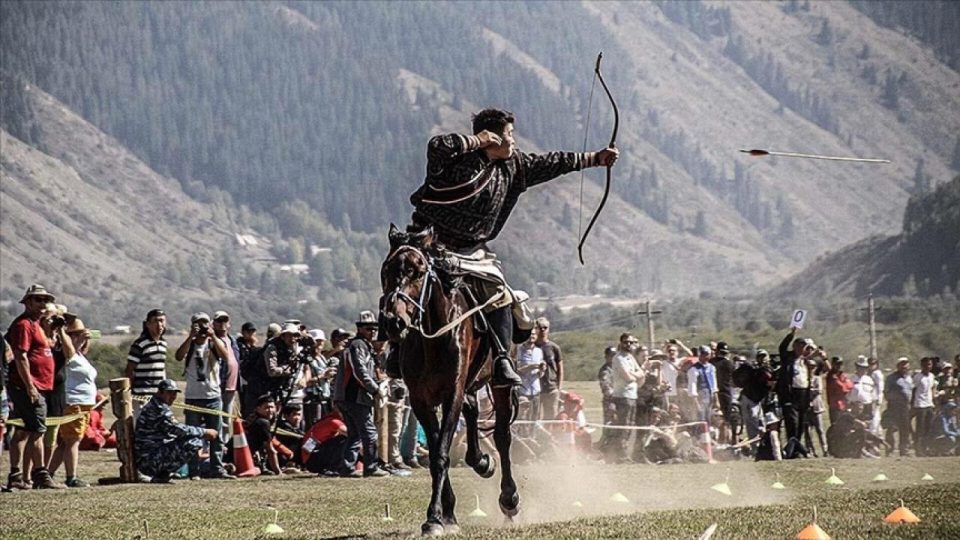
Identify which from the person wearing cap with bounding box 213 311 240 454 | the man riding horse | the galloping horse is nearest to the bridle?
the galloping horse

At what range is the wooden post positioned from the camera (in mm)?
22938

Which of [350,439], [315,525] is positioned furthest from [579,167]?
[350,439]

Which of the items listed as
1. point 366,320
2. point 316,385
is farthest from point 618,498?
point 316,385

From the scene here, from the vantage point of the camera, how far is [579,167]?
1605 centimetres

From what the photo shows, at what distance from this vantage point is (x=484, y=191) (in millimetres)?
15430

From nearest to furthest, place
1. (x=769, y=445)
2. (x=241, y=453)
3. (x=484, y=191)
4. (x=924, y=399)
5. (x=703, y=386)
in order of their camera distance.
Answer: (x=484, y=191) → (x=241, y=453) → (x=769, y=445) → (x=703, y=386) → (x=924, y=399)

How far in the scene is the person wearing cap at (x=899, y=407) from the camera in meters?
32.8

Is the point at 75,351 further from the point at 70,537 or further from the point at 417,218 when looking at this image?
the point at 417,218

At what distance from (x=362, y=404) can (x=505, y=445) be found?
8049 millimetres

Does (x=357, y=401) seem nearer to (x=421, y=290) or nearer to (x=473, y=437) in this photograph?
(x=473, y=437)

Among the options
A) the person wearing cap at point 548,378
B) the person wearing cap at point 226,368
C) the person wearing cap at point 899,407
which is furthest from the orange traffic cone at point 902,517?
the person wearing cap at point 899,407

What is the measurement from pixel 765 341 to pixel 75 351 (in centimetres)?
A: 5257

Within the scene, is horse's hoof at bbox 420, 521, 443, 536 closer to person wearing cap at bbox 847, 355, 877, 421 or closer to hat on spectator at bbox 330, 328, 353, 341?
hat on spectator at bbox 330, 328, 353, 341

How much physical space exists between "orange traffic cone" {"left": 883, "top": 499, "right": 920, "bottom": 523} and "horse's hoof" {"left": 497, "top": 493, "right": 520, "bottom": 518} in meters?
3.43
